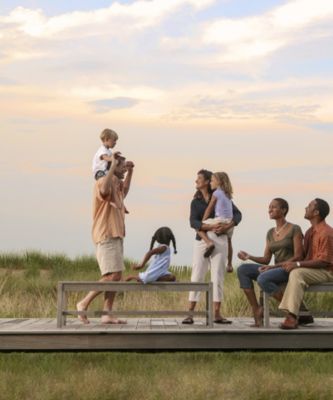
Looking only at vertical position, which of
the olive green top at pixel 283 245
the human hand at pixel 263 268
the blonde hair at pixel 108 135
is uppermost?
the blonde hair at pixel 108 135

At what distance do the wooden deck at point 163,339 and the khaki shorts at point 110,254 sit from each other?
2.12ft

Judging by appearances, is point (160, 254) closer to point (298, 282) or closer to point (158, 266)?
point (158, 266)

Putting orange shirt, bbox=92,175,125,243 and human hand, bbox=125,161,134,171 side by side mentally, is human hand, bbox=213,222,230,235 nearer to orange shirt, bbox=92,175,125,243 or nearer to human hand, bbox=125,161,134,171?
orange shirt, bbox=92,175,125,243

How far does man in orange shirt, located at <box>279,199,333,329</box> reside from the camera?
9234mm

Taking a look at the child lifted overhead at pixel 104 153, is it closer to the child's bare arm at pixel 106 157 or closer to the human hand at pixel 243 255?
the child's bare arm at pixel 106 157

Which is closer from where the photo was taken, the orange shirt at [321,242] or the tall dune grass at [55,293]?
the orange shirt at [321,242]

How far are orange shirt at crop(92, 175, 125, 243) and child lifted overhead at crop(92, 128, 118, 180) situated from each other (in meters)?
0.11

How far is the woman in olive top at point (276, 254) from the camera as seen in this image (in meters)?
9.28

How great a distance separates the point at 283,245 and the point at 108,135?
6.97ft

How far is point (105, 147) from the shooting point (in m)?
9.18

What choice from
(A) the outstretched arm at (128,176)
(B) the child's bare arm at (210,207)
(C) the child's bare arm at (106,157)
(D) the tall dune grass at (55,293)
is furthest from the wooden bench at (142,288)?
(D) the tall dune grass at (55,293)

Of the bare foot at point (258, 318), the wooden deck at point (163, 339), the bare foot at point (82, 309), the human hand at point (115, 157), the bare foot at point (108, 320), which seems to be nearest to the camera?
the human hand at point (115, 157)

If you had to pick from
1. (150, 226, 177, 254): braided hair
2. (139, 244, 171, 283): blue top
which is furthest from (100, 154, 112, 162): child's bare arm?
(139, 244, 171, 283): blue top

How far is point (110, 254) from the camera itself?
937cm
